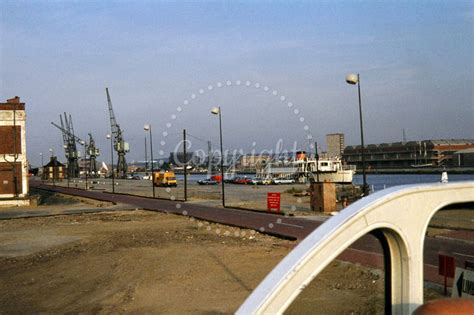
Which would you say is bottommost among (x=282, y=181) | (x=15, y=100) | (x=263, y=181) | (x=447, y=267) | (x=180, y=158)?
(x=282, y=181)

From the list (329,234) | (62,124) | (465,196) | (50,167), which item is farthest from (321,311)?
(62,124)

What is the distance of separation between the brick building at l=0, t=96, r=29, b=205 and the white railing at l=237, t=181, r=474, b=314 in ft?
158

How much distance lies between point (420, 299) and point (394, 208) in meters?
0.63

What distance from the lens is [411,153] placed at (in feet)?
393

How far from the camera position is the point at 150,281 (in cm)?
1152

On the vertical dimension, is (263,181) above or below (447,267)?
below

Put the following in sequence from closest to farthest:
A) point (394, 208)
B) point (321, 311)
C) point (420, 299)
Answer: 1. point (394, 208)
2. point (420, 299)
3. point (321, 311)

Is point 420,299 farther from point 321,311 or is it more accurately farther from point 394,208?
point 321,311

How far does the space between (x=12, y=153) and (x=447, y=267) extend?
49.0 metres

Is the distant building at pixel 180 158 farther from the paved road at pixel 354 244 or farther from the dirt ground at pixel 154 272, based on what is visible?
the dirt ground at pixel 154 272

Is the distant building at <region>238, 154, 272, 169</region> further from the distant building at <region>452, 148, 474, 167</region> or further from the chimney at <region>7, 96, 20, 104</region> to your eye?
the distant building at <region>452, 148, 474, 167</region>

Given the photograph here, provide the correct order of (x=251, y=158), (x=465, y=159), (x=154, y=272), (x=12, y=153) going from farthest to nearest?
(x=465, y=159) → (x=12, y=153) → (x=251, y=158) → (x=154, y=272)

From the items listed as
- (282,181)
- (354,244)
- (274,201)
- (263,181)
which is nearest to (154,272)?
(354,244)

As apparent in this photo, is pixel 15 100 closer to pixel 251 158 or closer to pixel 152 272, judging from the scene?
pixel 251 158
